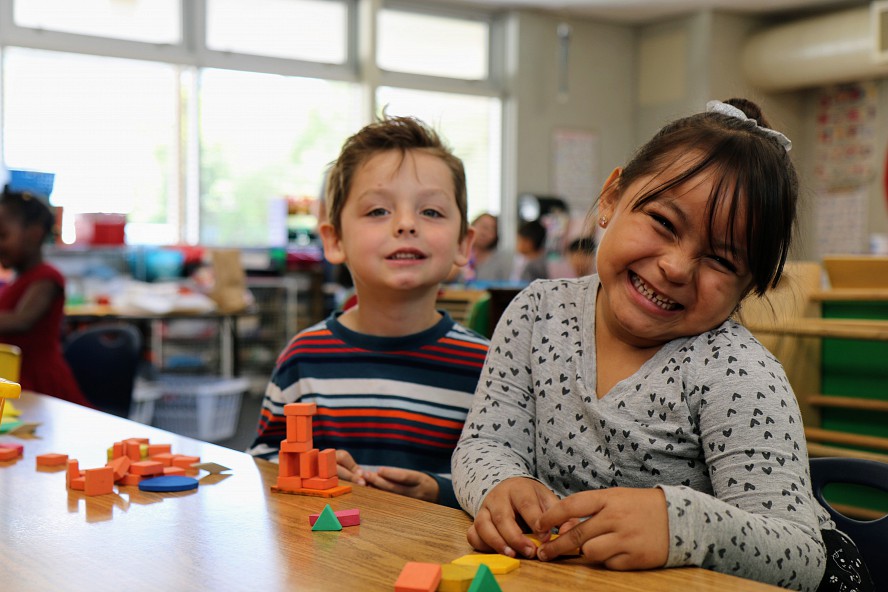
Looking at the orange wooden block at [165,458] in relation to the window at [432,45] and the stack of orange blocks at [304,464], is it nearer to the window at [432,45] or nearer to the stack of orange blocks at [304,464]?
the stack of orange blocks at [304,464]

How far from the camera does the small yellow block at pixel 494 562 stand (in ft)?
2.34

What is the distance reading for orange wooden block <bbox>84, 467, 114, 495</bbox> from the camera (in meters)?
0.98

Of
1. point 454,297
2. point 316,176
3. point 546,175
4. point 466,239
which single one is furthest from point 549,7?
point 466,239

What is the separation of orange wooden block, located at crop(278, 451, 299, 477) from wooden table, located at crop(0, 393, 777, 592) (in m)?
0.03

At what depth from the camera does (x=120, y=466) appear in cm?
103

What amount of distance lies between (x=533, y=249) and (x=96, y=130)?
334 centimetres

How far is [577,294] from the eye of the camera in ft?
3.81

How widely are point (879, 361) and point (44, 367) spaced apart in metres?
2.63

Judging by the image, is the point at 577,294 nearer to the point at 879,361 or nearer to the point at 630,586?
the point at 630,586

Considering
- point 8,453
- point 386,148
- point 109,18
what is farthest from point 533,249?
point 8,453

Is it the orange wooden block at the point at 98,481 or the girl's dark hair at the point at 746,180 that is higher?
the girl's dark hair at the point at 746,180

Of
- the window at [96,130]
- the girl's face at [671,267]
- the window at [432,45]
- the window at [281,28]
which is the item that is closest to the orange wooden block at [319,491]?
the girl's face at [671,267]

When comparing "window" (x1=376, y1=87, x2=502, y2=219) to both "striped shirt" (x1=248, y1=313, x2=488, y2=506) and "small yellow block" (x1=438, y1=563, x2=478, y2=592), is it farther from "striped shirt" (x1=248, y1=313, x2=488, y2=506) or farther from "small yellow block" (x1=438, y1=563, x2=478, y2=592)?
"small yellow block" (x1=438, y1=563, x2=478, y2=592)

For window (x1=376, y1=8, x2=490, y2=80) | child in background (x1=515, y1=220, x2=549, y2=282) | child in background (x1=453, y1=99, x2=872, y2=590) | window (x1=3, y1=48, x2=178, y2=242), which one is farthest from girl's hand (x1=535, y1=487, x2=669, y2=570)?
window (x1=376, y1=8, x2=490, y2=80)
